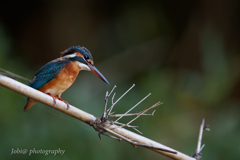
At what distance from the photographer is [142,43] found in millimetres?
3785

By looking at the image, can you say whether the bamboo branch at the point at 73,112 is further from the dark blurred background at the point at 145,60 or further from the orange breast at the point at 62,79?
the dark blurred background at the point at 145,60

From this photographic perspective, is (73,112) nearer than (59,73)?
Yes

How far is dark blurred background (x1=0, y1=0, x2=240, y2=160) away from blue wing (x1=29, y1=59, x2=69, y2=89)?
1116 mm

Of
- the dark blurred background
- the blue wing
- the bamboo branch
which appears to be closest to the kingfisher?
the blue wing

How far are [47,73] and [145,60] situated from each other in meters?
2.33

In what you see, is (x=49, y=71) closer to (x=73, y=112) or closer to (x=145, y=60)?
(x=73, y=112)

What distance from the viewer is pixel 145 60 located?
12.2 feet

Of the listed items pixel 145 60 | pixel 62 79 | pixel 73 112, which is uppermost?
pixel 145 60

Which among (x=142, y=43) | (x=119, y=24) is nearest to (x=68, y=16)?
(x=119, y=24)

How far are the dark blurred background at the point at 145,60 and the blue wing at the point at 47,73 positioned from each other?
3.66ft

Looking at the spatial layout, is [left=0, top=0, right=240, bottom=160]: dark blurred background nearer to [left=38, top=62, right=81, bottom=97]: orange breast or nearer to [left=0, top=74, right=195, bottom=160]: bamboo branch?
[left=38, top=62, right=81, bottom=97]: orange breast

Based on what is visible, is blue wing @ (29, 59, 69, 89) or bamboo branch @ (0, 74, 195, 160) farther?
blue wing @ (29, 59, 69, 89)

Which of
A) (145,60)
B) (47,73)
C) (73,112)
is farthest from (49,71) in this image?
(145,60)

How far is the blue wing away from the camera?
1.48 metres
